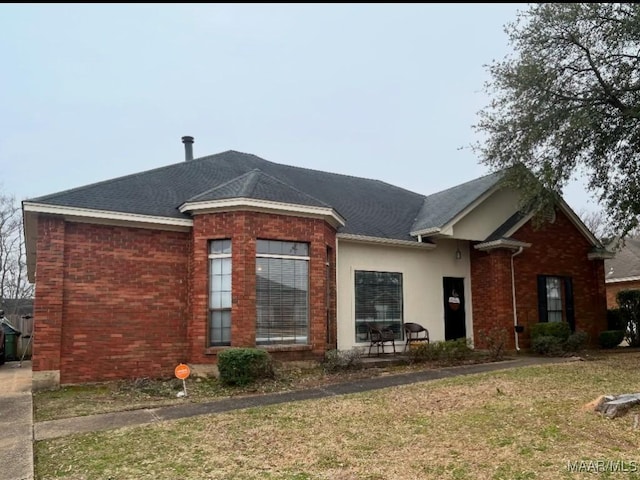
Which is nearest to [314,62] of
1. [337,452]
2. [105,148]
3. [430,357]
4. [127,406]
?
[430,357]

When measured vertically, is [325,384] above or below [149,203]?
below

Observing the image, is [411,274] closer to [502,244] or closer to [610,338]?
[502,244]

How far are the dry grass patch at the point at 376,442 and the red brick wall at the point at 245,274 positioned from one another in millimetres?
3125

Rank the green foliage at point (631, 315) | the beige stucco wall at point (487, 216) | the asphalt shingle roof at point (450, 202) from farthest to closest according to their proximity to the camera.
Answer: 1. the green foliage at point (631, 315)
2. the beige stucco wall at point (487, 216)
3. the asphalt shingle roof at point (450, 202)

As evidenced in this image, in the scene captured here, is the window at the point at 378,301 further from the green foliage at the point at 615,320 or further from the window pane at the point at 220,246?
the green foliage at the point at 615,320

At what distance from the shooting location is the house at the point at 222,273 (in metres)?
10.3

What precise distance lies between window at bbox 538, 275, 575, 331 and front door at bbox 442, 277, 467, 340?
7.70ft

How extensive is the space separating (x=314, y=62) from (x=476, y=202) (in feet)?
20.4

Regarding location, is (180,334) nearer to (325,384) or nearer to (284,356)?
(284,356)

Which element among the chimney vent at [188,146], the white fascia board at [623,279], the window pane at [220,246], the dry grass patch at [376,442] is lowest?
the dry grass patch at [376,442]

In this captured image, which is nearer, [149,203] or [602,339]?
[149,203]

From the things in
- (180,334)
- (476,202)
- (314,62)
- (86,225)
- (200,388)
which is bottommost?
(200,388)

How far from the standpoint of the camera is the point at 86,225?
10539 millimetres

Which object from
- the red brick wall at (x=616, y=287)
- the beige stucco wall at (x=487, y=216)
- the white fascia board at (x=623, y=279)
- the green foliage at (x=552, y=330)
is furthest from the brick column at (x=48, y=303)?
the white fascia board at (x=623, y=279)
